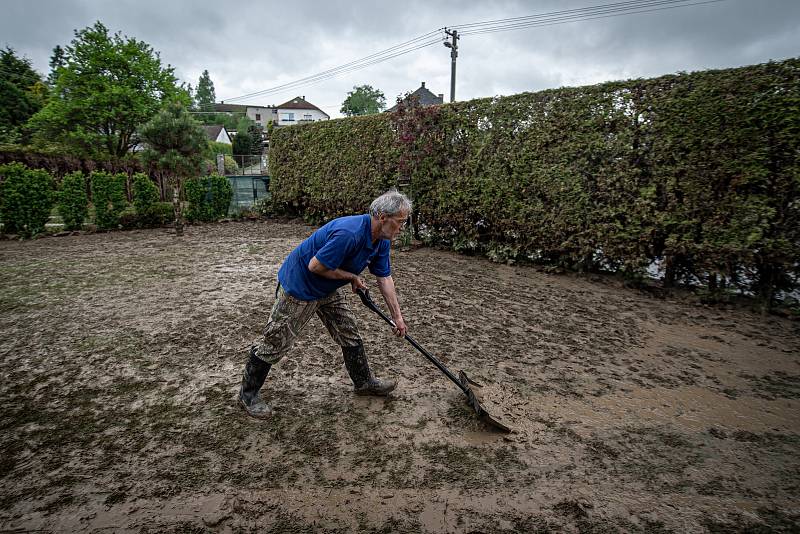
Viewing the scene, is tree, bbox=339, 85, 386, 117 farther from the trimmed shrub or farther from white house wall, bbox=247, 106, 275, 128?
the trimmed shrub

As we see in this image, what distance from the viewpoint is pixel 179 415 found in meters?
3.12

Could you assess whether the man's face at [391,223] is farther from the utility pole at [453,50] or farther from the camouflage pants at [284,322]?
the utility pole at [453,50]

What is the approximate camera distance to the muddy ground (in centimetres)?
225

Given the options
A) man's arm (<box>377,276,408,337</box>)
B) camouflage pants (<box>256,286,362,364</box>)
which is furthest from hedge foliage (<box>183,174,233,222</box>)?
man's arm (<box>377,276,408,337</box>)

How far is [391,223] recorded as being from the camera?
8.97 feet

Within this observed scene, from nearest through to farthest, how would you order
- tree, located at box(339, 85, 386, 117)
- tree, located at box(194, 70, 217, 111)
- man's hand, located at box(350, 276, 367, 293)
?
man's hand, located at box(350, 276, 367, 293) → tree, located at box(339, 85, 386, 117) → tree, located at box(194, 70, 217, 111)

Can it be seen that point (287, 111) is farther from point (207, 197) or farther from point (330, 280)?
point (330, 280)

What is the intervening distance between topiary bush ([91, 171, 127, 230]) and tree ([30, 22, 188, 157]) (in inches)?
659

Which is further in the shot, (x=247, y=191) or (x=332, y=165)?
(x=247, y=191)

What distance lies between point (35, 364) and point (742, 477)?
18.3 feet

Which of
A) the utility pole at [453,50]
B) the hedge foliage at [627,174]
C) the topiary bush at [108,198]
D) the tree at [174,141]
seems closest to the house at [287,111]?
the utility pole at [453,50]

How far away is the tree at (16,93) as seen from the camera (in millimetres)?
29594

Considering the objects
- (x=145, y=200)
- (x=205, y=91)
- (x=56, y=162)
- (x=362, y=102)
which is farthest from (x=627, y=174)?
(x=205, y=91)

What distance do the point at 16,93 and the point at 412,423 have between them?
41.1 m
